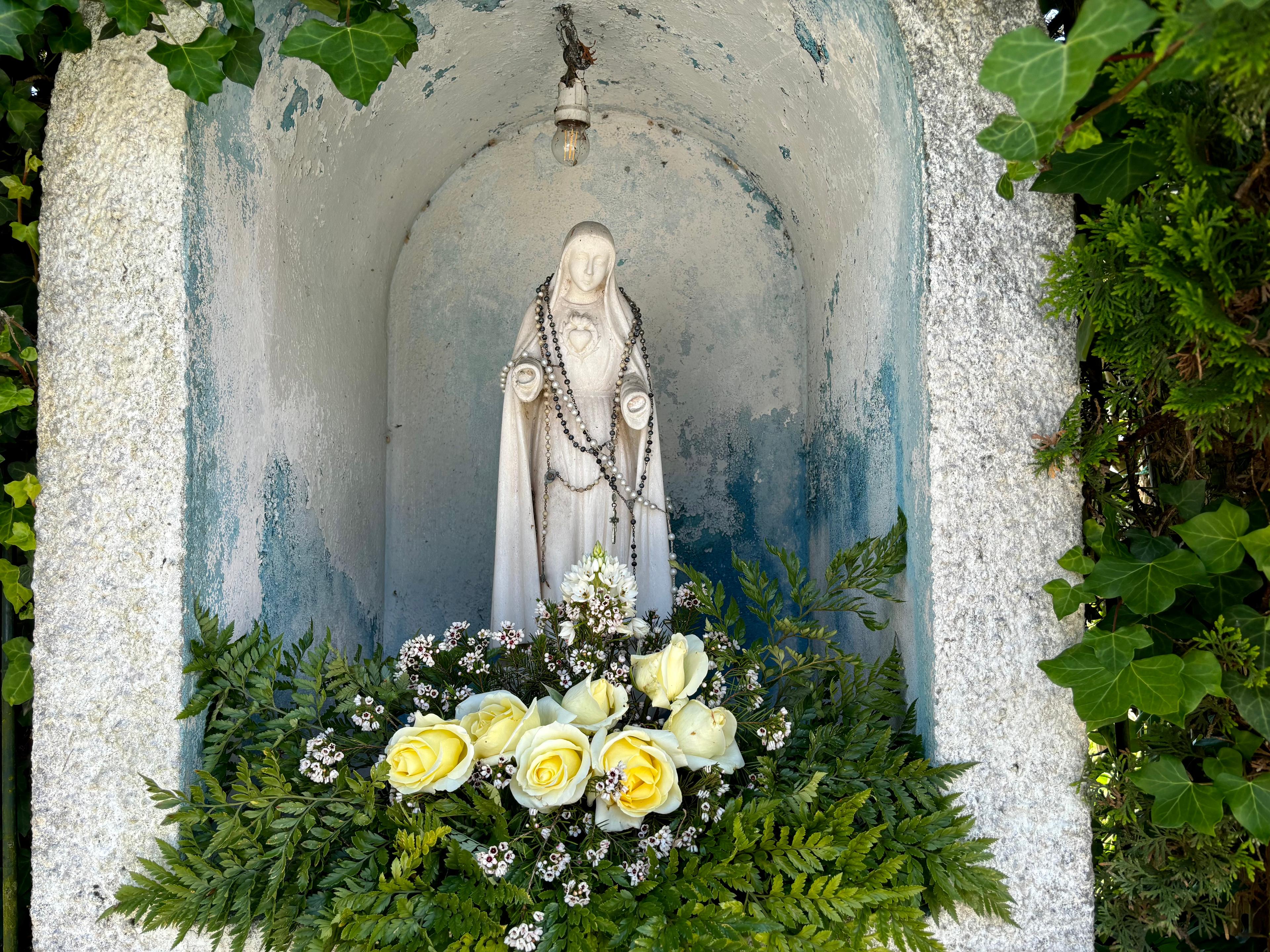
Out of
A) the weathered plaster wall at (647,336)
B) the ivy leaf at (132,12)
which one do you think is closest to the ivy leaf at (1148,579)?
the weathered plaster wall at (647,336)

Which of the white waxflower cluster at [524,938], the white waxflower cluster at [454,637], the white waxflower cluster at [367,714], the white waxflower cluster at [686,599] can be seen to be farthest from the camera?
the white waxflower cluster at [686,599]

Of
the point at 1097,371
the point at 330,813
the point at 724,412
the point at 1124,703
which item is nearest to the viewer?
the point at 1124,703

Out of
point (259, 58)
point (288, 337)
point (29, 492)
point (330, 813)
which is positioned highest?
point (259, 58)

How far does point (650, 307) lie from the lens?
3430 mm

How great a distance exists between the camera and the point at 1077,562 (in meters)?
1.82

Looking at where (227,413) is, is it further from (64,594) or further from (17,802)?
(17,802)

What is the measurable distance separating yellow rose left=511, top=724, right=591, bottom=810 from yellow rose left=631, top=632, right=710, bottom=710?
0.52ft

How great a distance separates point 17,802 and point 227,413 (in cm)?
84

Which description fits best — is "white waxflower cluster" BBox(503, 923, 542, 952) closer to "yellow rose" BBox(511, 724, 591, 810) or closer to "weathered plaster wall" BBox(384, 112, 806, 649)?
"yellow rose" BBox(511, 724, 591, 810)

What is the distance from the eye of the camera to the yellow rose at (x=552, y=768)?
1.65 meters

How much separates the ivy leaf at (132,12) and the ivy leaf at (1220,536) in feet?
6.20

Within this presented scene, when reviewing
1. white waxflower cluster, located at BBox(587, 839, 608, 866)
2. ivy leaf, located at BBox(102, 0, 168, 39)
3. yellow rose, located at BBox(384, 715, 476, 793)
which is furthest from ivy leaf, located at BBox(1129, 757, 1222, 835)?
ivy leaf, located at BBox(102, 0, 168, 39)

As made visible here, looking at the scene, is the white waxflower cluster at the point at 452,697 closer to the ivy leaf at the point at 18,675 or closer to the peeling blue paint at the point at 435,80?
the ivy leaf at the point at 18,675

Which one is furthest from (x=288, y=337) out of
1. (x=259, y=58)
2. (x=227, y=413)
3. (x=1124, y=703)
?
(x=1124, y=703)
